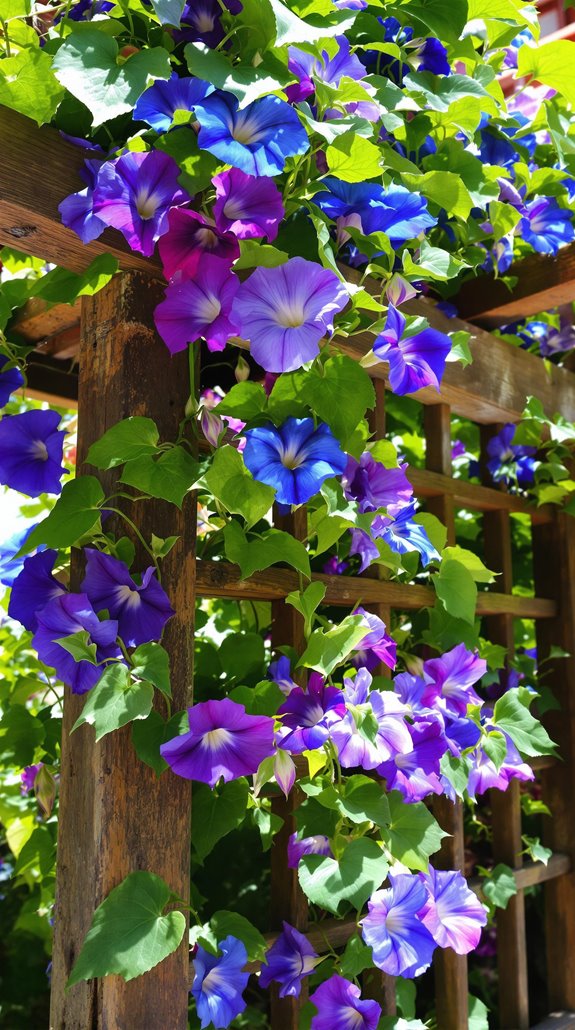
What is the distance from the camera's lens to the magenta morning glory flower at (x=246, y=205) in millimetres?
864

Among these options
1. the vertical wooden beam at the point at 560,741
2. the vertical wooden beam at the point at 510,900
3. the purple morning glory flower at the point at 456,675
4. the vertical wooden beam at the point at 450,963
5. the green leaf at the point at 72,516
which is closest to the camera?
the green leaf at the point at 72,516

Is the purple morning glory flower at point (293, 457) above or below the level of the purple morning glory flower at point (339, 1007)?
above

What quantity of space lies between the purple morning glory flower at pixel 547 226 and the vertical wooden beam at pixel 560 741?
23.5 inches

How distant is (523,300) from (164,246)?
2.73 ft

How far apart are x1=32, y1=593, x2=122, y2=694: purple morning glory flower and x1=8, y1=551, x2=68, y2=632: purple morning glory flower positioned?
0.11ft

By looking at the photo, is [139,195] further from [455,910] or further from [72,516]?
[455,910]

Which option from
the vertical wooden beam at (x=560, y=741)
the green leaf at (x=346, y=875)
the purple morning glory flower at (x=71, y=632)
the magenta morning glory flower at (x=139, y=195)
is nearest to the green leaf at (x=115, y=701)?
the purple morning glory flower at (x=71, y=632)

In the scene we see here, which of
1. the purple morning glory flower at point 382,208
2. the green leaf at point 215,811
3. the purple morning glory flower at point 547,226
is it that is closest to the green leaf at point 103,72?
the purple morning glory flower at point 382,208

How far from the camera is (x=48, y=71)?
32.2 inches

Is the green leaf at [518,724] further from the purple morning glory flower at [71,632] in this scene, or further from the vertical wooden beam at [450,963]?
the purple morning glory flower at [71,632]

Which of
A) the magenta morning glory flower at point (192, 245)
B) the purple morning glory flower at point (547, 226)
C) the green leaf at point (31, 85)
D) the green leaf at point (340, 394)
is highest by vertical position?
the purple morning glory flower at point (547, 226)

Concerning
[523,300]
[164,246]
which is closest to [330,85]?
[164,246]

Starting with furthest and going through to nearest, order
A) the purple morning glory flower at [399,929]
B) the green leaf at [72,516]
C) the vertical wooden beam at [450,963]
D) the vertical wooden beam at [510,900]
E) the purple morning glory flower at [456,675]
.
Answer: the vertical wooden beam at [510,900], the vertical wooden beam at [450,963], the purple morning glory flower at [456,675], the purple morning glory flower at [399,929], the green leaf at [72,516]

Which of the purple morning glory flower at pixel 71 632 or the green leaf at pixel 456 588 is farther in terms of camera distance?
the green leaf at pixel 456 588
